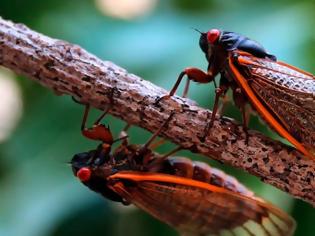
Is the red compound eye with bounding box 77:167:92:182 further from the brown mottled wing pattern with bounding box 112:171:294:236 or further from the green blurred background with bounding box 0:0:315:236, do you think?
the green blurred background with bounding box 0:0:315:236

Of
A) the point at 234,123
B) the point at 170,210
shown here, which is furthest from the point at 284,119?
the point at 170,210

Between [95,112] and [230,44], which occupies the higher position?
[230,44]

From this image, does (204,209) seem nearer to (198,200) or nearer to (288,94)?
(198,200)

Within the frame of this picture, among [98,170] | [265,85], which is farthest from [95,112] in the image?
[265,85]

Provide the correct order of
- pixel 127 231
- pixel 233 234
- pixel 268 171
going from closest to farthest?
1. pixel 268 171
2. pixel 233 234
3. pixel 127 231

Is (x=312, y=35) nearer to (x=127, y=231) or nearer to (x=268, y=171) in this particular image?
(x=268, y=171)

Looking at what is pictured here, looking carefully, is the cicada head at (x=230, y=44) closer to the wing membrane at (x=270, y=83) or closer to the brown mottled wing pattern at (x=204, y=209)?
the wing membrane at (x=270, y=83)

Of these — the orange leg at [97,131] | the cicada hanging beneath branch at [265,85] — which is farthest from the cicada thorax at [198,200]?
the cicada hanging beneath branch at [265,85]

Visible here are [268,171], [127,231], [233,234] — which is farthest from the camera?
[127,231]
